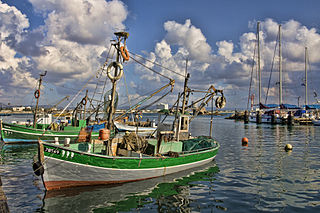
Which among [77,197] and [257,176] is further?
[257,176]

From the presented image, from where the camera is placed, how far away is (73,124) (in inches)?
1366

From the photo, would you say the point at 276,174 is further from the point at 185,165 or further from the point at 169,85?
the point at 169,85

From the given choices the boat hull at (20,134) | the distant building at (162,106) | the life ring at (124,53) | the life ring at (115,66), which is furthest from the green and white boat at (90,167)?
the boat hull at (20,134)

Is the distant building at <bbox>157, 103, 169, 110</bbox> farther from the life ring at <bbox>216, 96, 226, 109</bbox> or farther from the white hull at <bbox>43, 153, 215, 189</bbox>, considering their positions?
the white hull at <bbox>43, 153, 215, 189</bbox>

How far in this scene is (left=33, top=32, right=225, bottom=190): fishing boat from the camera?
12.1m

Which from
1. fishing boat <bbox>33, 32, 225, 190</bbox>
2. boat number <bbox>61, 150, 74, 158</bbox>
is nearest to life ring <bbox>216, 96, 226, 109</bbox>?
fishing boat <bbox>33, 32, 225, 190</bbox>

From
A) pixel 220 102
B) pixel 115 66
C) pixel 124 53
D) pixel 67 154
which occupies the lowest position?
pixel 67 154

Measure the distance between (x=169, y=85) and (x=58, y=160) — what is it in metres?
12.0

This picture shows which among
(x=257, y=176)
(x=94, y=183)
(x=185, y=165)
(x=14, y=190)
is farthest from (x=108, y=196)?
(x=257, y=176)

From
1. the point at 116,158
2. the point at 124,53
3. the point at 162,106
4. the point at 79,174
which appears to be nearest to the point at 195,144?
the point at 162,106

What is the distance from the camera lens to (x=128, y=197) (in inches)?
481

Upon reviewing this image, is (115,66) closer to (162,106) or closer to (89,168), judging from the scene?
(162,106)

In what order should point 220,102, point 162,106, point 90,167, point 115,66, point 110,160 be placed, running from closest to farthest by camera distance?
point 90,167 → point 110,160 → point 115,66 → point 162,106 → point 220,102

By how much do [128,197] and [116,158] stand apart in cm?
211
